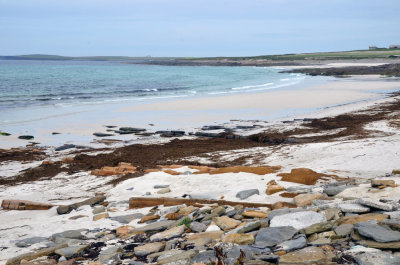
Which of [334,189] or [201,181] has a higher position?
[334,189]

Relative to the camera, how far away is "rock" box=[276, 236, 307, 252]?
17.1 feet

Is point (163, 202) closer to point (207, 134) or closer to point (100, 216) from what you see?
point (100, 216)

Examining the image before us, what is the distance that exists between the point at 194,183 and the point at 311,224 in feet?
14.7

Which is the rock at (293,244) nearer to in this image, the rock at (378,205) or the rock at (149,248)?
the rock at (378,205)

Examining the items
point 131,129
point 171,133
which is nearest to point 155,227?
point 171,133

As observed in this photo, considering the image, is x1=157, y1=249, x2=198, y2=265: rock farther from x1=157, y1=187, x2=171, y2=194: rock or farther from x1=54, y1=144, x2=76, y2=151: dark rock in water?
x1=54, y1=144, x2=76, y2=151: dark rock in water

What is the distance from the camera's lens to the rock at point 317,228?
18.4ft

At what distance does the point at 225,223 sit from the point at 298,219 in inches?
44.7

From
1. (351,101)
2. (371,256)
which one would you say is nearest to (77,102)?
(351,101)

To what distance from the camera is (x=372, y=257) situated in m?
4.62

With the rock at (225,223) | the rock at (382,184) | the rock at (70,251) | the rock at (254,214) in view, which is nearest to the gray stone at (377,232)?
the rock at (254,214)

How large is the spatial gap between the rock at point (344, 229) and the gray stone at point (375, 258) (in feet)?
2.03

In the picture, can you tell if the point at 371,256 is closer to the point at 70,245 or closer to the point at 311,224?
the point at 311,224

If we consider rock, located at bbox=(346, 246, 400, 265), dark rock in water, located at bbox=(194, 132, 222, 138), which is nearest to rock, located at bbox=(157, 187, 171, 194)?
rock, located at bbox=(346, 246, 400, 265)
